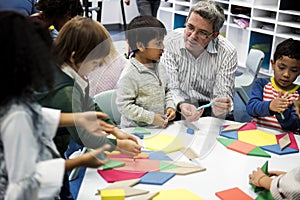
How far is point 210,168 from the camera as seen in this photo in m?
1.29

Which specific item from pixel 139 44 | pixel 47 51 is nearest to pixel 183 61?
pixel 139 44

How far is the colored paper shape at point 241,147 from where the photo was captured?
142 cm

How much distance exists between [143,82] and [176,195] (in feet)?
1.96

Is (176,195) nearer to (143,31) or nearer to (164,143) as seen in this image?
(164,143)

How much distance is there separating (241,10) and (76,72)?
3.49 metres

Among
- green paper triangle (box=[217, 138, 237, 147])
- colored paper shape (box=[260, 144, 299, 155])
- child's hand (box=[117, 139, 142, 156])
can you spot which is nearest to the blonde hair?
child's hand (box=[117, 139, 142, 156])

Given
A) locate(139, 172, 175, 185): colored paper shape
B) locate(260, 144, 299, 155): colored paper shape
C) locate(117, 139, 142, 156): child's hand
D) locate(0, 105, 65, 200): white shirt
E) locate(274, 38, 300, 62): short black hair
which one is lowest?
locate(139, 172, 175, 185): colored paper shape

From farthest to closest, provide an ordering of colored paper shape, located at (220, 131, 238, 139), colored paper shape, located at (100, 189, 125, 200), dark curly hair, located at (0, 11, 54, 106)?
colored paper shape, located at (220, 131, 238, 139) → colored paper shape, located at (100, 189, 125, 200) → dark curly hair, located at (0, 11, 54, 106)

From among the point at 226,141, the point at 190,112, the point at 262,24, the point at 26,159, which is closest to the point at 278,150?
the point at 226,141

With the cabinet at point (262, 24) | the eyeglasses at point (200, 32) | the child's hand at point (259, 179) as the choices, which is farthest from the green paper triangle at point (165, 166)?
the cabinet at point (262, 24)

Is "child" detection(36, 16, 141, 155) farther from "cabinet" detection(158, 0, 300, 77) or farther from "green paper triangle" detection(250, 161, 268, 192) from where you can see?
"cabinet" detection(158, 0, 300, 77)

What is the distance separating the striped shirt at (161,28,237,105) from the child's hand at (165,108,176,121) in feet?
0.94

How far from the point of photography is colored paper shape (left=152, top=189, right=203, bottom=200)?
3.64 feet

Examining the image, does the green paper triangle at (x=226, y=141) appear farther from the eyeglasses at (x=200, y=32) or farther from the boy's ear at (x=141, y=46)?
the eyeglasses at (x=200, y=32)
